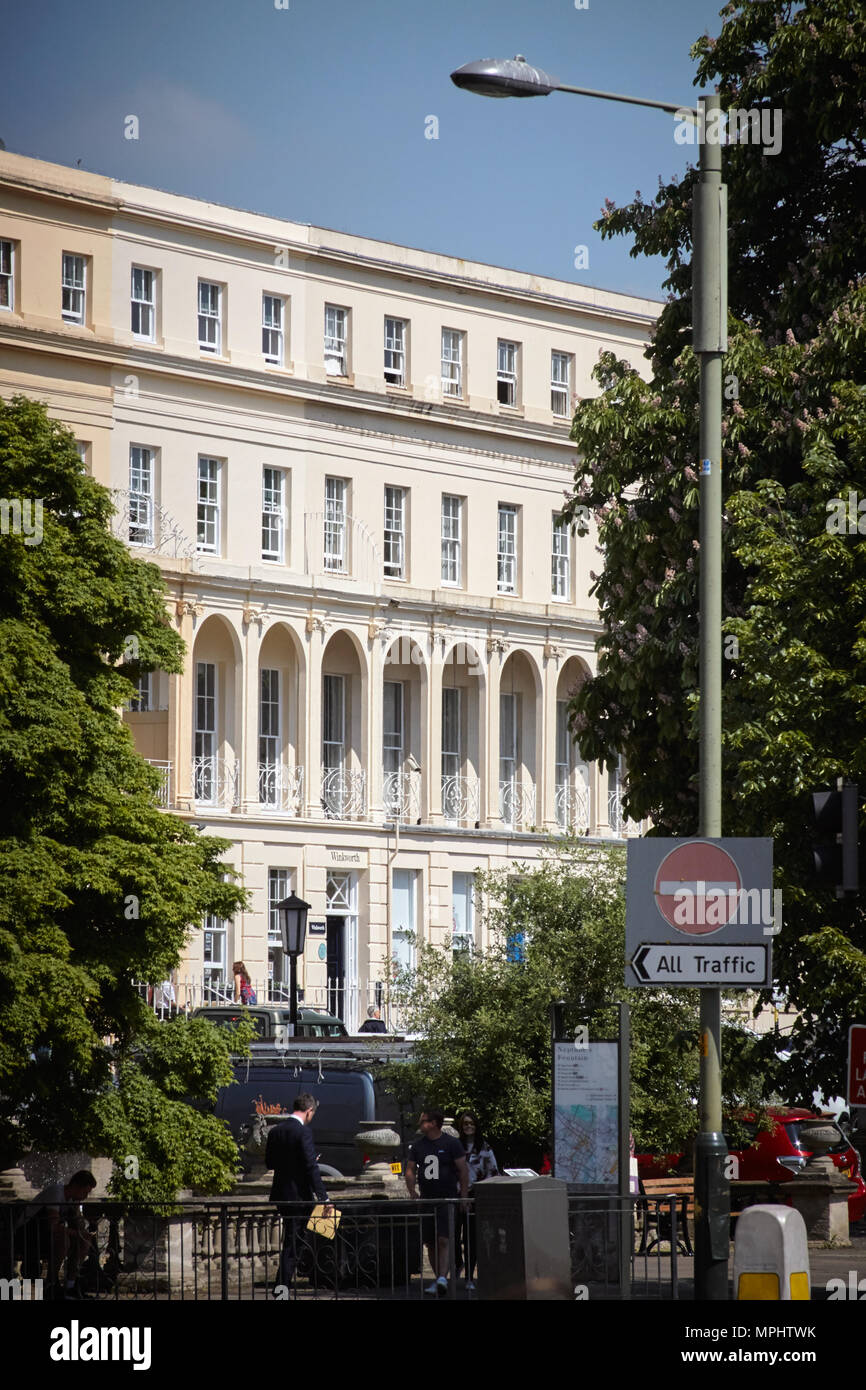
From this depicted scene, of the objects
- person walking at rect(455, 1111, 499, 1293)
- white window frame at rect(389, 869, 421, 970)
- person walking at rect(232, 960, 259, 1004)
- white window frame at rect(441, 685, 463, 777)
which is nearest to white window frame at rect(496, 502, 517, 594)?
white window frame at rect(441, 685, 463, 777)

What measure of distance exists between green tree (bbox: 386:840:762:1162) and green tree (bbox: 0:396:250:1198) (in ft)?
12.3

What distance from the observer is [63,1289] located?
56.5 feet

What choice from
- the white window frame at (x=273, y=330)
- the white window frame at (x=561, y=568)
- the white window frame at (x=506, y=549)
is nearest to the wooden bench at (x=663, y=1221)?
the white window frame at (x=273, y=330)

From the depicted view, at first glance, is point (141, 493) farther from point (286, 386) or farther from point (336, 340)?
point (336, 340)

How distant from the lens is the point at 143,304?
51.9m

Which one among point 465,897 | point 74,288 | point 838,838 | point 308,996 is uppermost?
point 74,288

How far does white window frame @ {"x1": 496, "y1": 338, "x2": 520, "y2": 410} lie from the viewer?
59.3 metres

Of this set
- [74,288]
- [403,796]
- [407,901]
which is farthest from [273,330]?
[407,901]

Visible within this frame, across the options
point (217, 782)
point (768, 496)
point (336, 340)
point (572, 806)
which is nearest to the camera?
point (768, 496)

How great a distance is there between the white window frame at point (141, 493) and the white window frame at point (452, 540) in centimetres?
894

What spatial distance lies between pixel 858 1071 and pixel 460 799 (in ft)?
136

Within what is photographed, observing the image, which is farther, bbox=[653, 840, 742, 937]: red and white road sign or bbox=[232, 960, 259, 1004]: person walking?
bbox=[232, 960, 259, 1004]: person walking

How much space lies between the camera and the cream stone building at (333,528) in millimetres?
50688

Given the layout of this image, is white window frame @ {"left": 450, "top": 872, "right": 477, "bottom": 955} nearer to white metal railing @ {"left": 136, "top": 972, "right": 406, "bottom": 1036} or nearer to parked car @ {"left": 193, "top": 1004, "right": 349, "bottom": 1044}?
white metal railing @ {"left": 136, "top": 972, "right": 406, "bottom": 1036}
